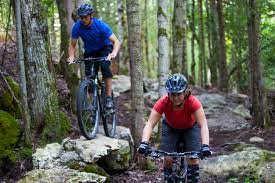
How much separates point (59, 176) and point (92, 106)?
1.73 metres

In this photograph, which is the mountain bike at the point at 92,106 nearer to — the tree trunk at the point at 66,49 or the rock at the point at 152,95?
the tree trunk at the point at 66,49

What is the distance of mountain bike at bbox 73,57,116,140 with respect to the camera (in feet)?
24.2

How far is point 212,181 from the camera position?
812 cm

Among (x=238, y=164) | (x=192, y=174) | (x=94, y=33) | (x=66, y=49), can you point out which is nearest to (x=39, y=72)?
(x=94, y=33)

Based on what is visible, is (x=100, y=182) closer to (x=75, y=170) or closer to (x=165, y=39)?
(x=75, y=170)

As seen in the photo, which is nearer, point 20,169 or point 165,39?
point 20,169

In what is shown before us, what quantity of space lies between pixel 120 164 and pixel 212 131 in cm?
601

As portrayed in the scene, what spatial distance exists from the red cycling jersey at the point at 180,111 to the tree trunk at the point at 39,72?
10.0 feet

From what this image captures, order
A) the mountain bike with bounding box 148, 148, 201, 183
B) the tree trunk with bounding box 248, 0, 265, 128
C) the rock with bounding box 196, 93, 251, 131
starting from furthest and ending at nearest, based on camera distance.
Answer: the rock with bounding box 196, 93, 251, 131 → the tree trunk with bounding box 248, 0, 265, 128 → the mountain bike with bounding box 148, 148, 201, 183

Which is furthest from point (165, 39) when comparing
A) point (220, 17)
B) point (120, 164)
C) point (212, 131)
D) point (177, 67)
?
point (220, 17)

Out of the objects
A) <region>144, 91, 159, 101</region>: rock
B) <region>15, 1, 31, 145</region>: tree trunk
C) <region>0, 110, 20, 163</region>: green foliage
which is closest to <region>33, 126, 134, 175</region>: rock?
<region>0, 110, 20, 163</region>: green foliage

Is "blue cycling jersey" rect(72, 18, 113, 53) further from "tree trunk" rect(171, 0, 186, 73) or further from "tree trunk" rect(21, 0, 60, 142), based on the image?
"tree trunk" rect(171, 0, 186, 73)

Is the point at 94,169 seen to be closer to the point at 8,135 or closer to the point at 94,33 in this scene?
the point at 8,135

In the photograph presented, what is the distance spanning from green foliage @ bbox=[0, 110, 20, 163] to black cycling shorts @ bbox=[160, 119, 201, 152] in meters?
2.97
